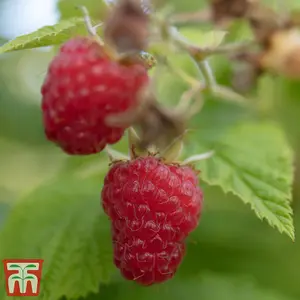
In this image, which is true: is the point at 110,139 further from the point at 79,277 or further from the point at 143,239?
the point at 79,277

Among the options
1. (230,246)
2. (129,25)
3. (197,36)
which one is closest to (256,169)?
(230,246)

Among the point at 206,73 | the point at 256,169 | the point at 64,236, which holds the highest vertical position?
the point at 206,73

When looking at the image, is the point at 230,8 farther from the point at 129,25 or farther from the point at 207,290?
the point at 207,290

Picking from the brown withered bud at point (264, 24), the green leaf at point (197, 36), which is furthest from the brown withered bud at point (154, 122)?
the green leaf at point (197, 36)

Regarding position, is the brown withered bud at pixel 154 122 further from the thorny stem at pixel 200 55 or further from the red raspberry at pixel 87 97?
the thorny stem at pixel 200 55

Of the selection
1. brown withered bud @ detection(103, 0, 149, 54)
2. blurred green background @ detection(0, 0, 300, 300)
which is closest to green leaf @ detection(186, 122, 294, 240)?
blurred green background @ detection(0, 0, 300, 300)
